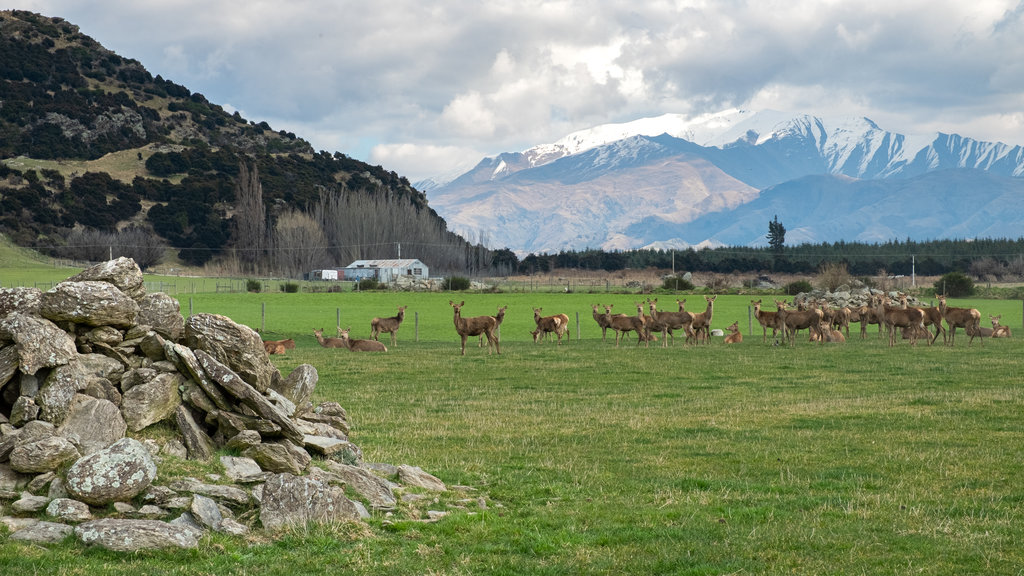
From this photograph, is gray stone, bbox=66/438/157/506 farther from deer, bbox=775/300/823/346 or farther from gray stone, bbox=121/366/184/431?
deer, bbox=775/300/823/346

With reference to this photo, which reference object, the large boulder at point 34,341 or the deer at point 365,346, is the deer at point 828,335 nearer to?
the deer at point 365,346

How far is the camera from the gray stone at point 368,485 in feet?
36.1

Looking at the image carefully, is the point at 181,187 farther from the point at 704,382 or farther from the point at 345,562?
the point at 345,562

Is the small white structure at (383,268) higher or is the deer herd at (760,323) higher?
the small white structure at (383,268)

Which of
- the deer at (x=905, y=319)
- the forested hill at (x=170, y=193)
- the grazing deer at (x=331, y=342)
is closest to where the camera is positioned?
the deer at (x=905, y=319)

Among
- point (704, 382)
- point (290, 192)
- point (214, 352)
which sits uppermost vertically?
point (290, 192)

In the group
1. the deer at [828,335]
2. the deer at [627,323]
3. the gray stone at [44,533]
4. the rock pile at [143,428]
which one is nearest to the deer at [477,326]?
the deer at [627,323]

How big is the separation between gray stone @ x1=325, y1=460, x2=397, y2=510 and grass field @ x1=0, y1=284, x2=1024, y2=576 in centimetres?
72

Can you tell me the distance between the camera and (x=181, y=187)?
491 feet

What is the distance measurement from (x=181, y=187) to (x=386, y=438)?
472 ft

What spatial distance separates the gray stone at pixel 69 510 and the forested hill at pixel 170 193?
98.0 meters

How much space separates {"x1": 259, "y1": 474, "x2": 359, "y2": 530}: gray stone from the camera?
999cm

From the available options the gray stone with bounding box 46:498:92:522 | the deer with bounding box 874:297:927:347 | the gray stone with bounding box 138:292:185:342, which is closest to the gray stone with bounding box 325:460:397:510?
the gray stone with bounding box 46:498:92:522

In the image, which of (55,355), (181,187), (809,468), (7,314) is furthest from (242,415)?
(181,187)
